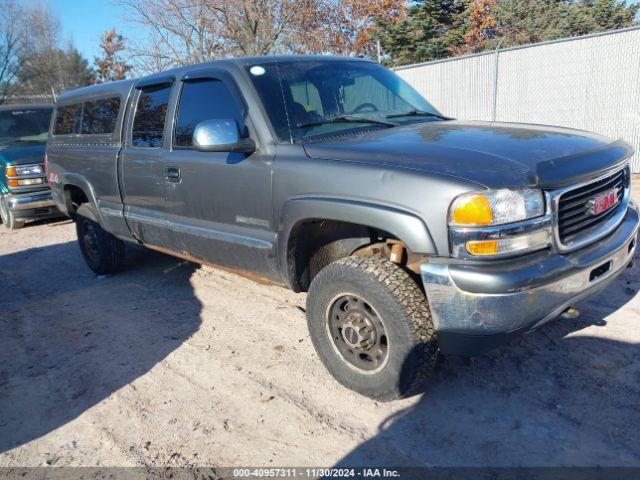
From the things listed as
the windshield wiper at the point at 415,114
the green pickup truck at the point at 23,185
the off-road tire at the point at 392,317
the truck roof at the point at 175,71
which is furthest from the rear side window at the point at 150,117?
the green pickup truck at the point at 23,185

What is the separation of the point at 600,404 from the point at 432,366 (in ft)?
3.05

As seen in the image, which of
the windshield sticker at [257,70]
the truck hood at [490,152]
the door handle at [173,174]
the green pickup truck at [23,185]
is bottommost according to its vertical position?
the green pickup truck at [23,185]

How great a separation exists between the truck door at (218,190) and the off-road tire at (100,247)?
5.51ft

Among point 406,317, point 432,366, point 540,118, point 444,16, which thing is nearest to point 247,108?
point 406,317

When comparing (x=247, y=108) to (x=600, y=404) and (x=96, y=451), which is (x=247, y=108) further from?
(x=600, y=404)

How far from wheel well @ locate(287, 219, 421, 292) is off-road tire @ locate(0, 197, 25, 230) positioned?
7.39 metres

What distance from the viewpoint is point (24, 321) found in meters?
4.75

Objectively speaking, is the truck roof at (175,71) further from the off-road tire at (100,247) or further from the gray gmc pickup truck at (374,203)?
the off-road tire at (100,247)

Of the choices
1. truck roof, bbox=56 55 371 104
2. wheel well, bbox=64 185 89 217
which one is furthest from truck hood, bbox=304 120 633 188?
wheel well, bbox=64 185 89 217

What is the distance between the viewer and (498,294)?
2414 millimetres

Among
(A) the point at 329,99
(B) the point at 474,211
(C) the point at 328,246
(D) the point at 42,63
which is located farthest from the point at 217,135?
(D) the point at 42,63

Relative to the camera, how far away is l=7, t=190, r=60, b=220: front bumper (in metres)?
8.64

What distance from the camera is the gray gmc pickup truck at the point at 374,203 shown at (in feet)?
8.18

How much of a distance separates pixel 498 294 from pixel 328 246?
131cm
